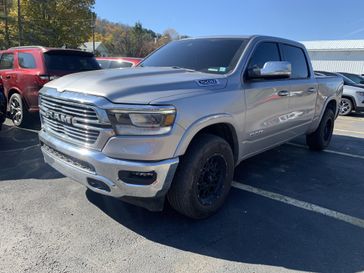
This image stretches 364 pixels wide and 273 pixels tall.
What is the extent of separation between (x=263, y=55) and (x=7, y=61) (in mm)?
6453

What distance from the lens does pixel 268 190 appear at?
4516 millimetres

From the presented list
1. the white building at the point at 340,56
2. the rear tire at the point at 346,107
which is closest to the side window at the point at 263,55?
the rear tire at the point at 346,107

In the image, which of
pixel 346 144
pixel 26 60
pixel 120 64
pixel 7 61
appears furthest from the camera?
pixel 120 64

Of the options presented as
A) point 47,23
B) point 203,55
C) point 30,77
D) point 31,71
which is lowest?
point 30,77

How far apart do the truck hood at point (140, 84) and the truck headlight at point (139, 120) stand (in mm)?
96

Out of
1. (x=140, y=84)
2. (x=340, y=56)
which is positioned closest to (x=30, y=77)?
(x=140, y=84)

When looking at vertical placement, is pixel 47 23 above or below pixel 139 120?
above

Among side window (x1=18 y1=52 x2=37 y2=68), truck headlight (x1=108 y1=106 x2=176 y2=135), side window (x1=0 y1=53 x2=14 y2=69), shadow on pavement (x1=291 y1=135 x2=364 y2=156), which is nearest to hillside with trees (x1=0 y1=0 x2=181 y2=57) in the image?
side window (x1=0 y1=53 x2=14 y2=69)

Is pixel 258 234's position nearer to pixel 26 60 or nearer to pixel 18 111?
pixel 18 111

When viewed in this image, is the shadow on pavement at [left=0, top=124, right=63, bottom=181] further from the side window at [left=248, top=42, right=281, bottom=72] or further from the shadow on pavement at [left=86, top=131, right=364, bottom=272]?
the side window at [left=248, top=42, right=281, bottom=72]

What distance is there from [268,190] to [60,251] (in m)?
2.68

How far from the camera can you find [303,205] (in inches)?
161

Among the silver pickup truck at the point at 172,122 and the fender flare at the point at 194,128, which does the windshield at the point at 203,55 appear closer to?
the silver pickup truck at the point at 172,122

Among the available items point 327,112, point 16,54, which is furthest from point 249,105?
point 16,54
